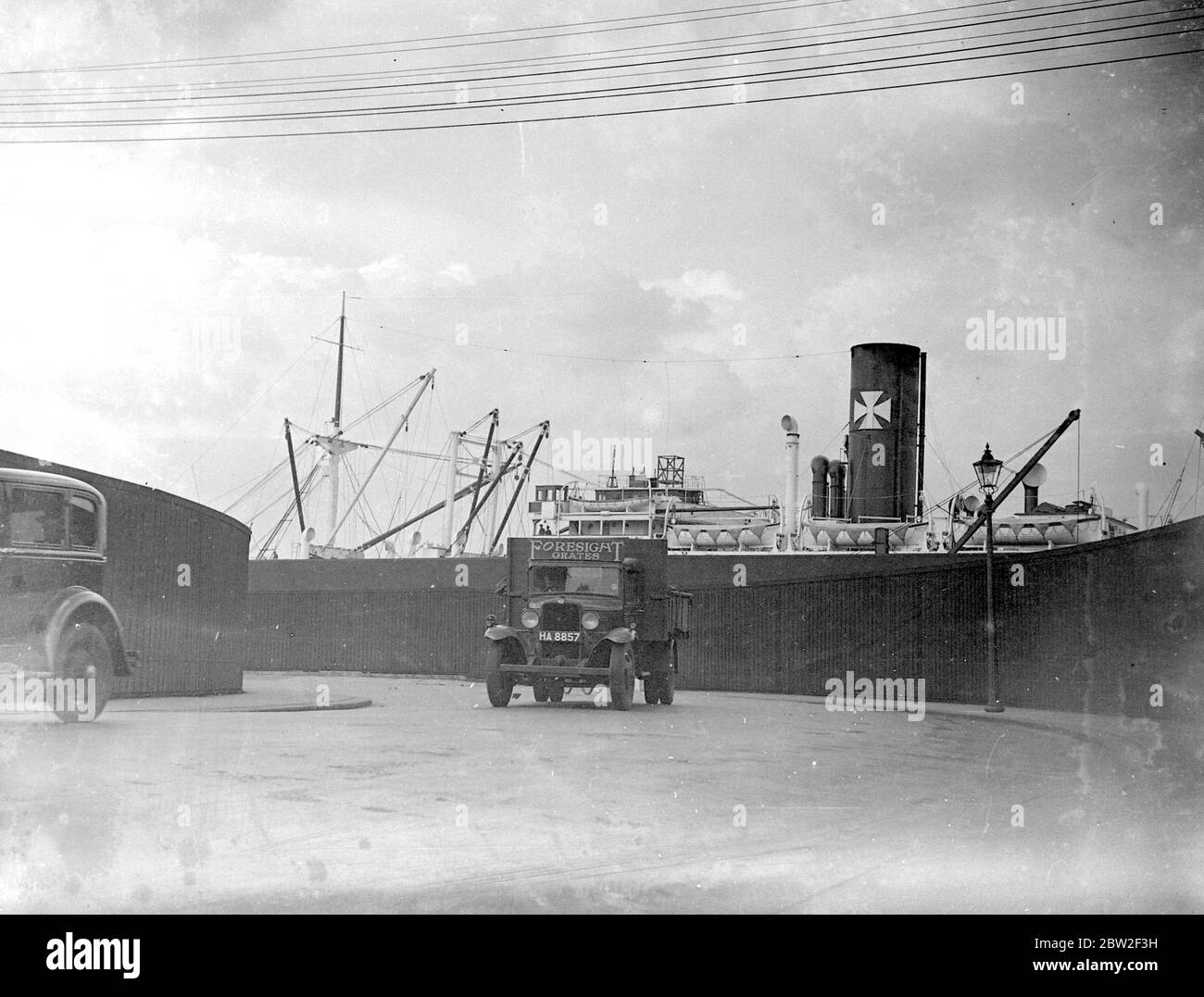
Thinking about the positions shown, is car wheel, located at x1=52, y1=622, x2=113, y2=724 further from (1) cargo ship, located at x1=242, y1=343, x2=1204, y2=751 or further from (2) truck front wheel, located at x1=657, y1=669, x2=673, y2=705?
(1) cargo ship, located at x1=242, y1=343, x2=1204, y2=751

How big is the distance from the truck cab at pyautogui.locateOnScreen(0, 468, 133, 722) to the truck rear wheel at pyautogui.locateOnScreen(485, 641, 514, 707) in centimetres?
559

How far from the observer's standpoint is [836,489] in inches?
1200

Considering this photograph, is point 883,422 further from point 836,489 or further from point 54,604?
point 54,604

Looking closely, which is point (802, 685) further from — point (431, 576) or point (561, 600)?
point (431, 576)

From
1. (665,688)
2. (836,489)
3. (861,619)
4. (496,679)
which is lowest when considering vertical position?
(665,688)

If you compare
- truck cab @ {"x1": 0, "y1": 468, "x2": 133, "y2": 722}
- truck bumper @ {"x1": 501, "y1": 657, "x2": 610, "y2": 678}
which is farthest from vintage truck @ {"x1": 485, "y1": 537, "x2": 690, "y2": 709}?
truck cab @ {"x1": 0, "y1": 468, "x2": 133, "y2": 722}

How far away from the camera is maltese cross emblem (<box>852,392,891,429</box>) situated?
27.4 metres

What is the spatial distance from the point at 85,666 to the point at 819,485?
74.3 feet

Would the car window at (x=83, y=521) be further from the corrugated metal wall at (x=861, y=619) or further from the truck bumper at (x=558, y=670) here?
the corrugated metal wall at (x=861, y=619)

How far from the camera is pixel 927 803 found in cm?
798

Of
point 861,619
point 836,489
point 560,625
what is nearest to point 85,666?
point 560,625

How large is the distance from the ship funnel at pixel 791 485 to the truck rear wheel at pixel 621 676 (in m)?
14.6
